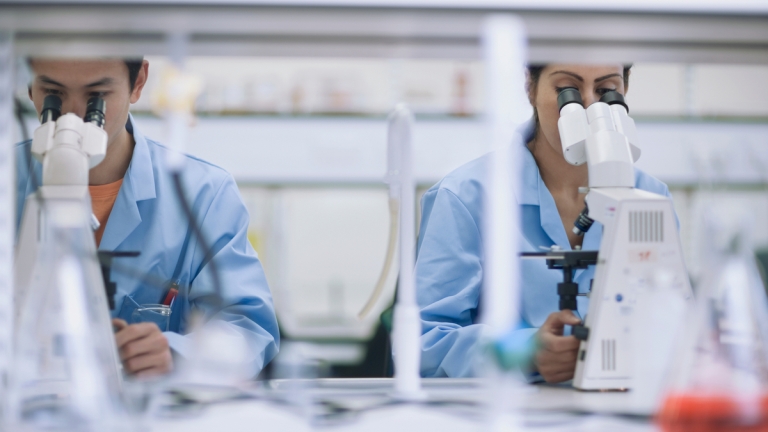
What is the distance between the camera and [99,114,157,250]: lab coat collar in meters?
1.52

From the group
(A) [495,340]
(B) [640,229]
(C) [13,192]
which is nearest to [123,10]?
(C) [13,192]

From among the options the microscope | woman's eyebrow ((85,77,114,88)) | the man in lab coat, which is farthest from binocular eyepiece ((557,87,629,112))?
woman's eyebrow ((85,77,114,88))

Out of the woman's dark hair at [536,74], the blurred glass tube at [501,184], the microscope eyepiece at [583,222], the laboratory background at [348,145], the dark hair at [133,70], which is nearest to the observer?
the blurred glass tube at [501,184]

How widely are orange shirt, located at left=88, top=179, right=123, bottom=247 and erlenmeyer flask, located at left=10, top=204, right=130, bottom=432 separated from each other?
685mm

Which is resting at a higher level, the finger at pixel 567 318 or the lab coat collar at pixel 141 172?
the lab coat collar at pixel 141 172

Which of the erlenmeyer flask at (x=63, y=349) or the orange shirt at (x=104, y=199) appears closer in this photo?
the erlenmeyer flask at (x=63, y=349)

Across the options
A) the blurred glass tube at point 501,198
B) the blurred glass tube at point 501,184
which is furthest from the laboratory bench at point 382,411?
the blurred glass tube at point 501,184

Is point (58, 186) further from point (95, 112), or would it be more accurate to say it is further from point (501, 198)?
point (501, 198)

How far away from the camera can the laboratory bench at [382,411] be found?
831 mm

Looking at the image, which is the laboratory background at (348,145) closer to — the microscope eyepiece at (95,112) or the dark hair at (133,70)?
the dark hair at (133,70)

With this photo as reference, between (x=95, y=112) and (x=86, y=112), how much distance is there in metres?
0.02

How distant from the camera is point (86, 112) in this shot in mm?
1058

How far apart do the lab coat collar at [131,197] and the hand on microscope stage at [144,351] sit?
47 cm

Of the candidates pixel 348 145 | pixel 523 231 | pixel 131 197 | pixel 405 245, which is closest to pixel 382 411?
pixel 405 245
